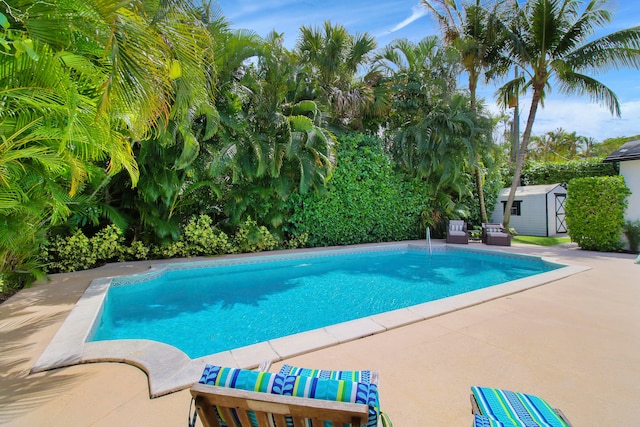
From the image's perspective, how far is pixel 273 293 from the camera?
22.9 feet

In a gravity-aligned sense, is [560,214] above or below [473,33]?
below

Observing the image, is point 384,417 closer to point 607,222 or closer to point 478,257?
point 478,257

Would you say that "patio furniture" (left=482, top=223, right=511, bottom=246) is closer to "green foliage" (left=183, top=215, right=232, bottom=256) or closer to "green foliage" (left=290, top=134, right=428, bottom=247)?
"green foliage" (left=290, top=134, right=428, bottom=247)

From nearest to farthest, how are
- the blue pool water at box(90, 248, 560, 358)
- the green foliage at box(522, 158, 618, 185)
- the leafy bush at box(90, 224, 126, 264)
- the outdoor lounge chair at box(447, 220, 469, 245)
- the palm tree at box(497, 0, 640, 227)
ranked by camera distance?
1. the blue pool water at box(90, 248, 560, 358)
2. the leafy bush at box(90, 224, 126, 264)
3. the palm tree at box(497, 0, 640, 227)
4. the outdoor lounge chair at box(447, 220, 469, 245)
5. the green foliage at box(522, 158, 618, 185)

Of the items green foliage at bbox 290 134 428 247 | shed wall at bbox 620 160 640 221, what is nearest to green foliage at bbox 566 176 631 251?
shed wall at bbox 620 160 640 221

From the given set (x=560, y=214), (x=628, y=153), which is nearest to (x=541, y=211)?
(x=560, y=214)

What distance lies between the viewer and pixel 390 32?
13.3 meters

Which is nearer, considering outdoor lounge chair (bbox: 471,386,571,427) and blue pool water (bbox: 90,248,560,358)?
outdoor lounge chair (bbox: 471,386,571,427)

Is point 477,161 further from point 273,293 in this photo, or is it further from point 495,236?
point 273,293

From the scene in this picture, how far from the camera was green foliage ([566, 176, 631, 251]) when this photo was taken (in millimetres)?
10008

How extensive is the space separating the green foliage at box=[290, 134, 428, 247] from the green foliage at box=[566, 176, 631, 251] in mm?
5381

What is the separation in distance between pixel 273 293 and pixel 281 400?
5789mm

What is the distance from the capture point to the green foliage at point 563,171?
1456 cm

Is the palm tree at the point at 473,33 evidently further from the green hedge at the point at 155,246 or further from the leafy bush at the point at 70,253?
the leafy bush at the point at 70,253
